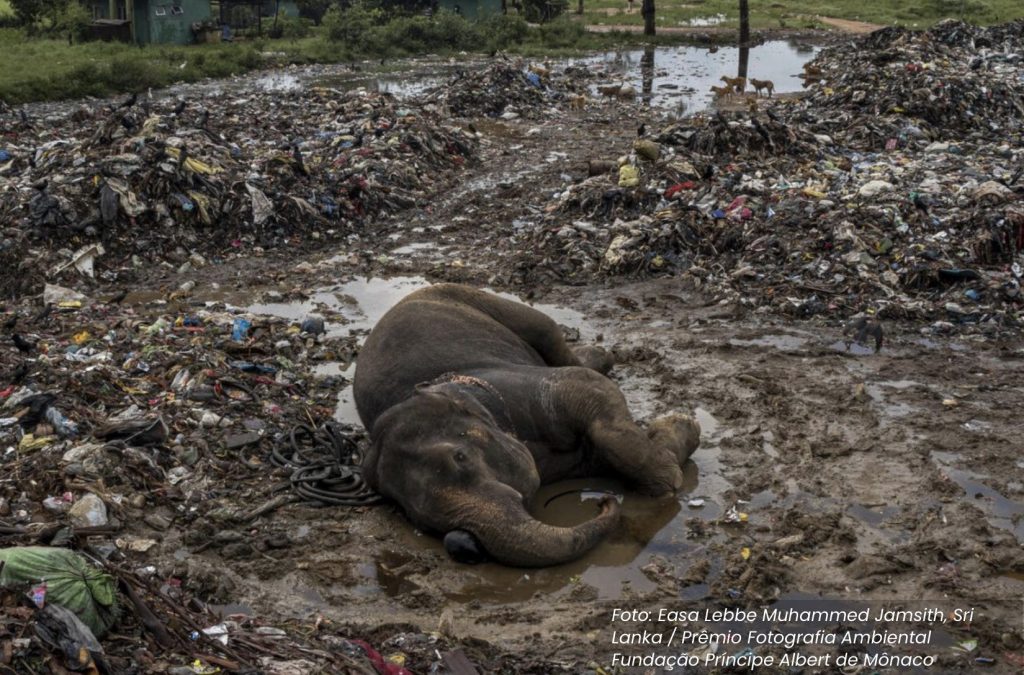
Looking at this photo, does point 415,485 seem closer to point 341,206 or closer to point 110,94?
point 341,206

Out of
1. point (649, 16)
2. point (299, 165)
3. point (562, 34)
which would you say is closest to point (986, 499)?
point (299, 165)

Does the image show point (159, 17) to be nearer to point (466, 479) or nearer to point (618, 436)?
point (618, 436)

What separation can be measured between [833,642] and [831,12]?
37.0 metres

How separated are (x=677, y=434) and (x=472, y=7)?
3123 cm

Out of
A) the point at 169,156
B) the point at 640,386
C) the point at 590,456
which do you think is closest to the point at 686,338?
the point at 640,386

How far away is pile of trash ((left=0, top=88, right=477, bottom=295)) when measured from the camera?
1073cm

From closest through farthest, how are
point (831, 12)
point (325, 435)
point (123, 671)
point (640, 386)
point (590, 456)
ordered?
point (123, 671), point (590, 456), point (325, 435), point (640, 386), point (831, 12)

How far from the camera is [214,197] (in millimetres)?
11492

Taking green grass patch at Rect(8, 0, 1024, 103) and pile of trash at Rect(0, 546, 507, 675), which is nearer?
pile of trash at Rect(0, 546, 507, 675)

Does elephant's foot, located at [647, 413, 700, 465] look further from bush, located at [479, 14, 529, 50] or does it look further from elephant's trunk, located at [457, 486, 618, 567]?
bush, located at [479, 14, 529, 50]

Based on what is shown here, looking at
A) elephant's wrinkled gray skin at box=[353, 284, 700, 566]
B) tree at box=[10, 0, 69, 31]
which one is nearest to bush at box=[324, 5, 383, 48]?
tree at box=[10, 0, 69, 31]

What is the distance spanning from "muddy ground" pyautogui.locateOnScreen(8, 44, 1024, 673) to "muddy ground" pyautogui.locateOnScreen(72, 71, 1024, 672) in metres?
0.01

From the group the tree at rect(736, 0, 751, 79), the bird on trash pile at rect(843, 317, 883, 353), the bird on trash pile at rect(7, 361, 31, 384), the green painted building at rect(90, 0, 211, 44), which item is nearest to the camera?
the bird on trash pile at rect(7, 361, 31, 384)

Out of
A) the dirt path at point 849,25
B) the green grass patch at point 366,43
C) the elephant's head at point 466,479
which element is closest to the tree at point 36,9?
the green grass patch at point 366,43
